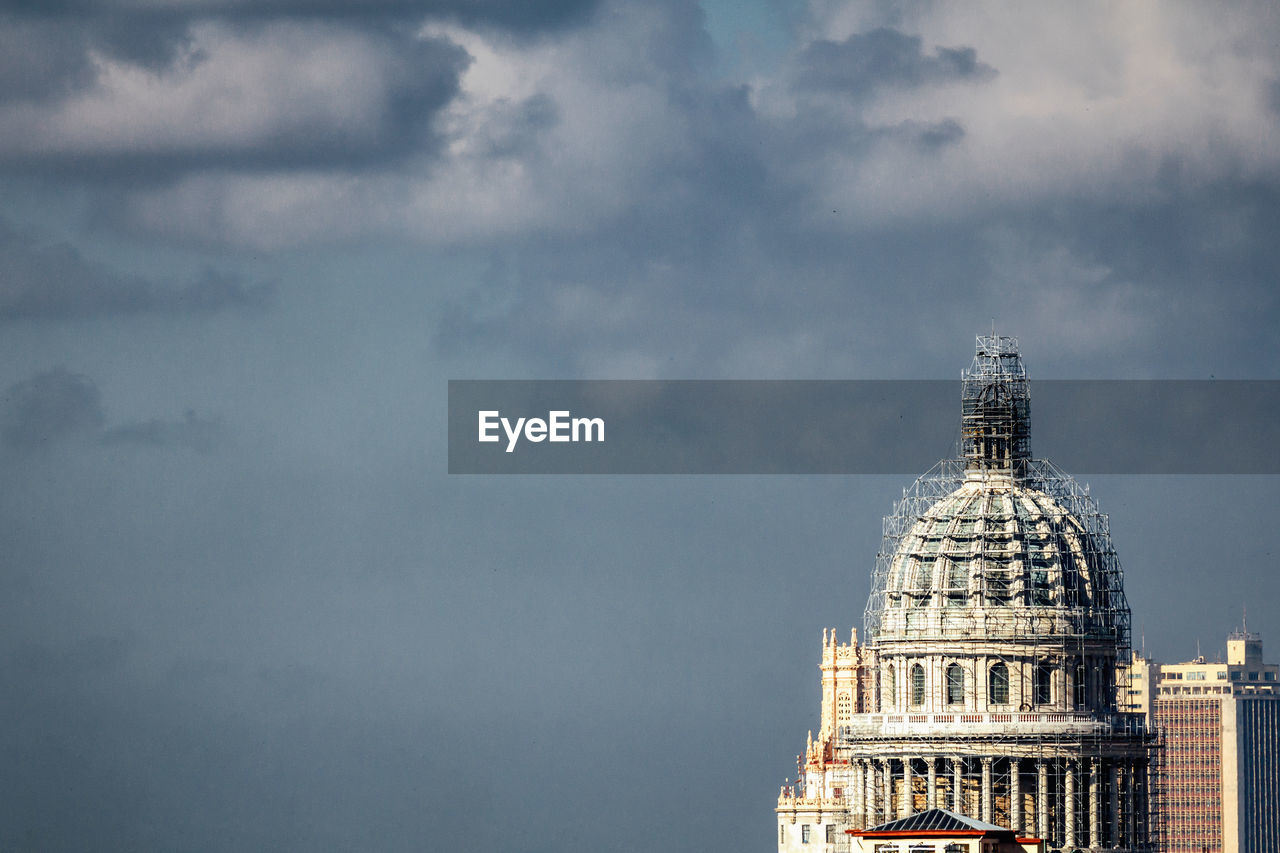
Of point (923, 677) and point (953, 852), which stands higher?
point (923, 677)

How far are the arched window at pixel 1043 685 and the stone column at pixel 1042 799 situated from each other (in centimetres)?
457

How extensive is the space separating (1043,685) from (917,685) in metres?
8.23

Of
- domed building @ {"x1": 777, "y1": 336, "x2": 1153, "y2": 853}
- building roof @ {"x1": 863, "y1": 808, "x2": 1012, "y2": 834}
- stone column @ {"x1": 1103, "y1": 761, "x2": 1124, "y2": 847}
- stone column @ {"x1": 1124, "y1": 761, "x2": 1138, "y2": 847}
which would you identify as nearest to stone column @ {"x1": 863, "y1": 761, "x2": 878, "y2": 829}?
domed building @ {"x1": 777, "y1": 336, "x2": 1153, "y2": 853}

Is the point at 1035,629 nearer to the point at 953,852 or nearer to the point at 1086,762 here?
the point at 1086,762

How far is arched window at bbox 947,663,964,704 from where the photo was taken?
7721 inches

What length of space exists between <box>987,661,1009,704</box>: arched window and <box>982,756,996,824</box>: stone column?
4.61m

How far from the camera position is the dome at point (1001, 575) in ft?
639

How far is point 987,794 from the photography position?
192000mm

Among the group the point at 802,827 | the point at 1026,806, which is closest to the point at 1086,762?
the point at 1026,806

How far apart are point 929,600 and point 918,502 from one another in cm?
668

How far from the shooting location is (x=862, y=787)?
196 m

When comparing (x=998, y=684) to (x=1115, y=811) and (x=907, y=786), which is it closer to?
(x=907, y=786)

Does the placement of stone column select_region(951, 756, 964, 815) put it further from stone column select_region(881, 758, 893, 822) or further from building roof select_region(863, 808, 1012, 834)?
building roof select_region(863, 808, 1012, 834)

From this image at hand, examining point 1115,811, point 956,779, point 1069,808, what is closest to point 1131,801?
point 1115,811
